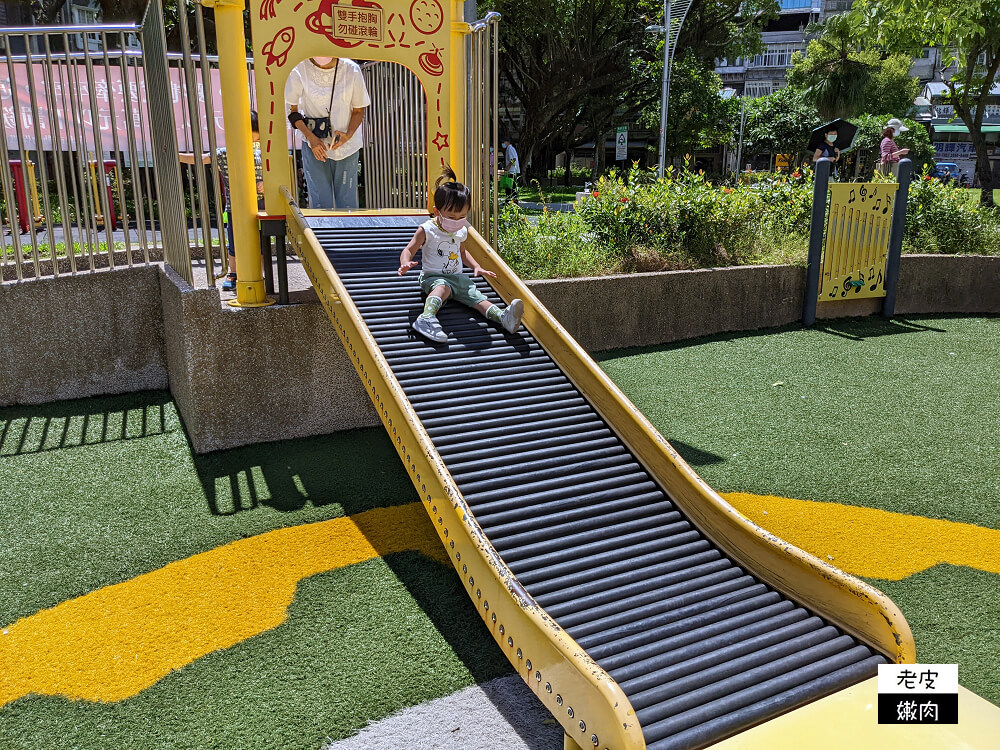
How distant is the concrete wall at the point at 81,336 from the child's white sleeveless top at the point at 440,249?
2963 millimetres

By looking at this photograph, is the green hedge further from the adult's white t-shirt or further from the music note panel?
the adult's white t-shirt

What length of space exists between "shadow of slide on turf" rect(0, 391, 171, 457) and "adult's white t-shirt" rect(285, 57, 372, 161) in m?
2.65

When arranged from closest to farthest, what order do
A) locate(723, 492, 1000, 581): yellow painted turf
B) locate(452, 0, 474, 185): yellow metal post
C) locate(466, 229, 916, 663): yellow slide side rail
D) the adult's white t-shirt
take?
locate(466, 229, 916, 663): yellow slide side rail → locate(723, 492, 1000, 581): yellow painted turf → the adult's white t-shirt → locate(452, 0, 474, 185): yellow metal post

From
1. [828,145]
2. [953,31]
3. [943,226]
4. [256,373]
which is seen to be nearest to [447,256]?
[256,373]

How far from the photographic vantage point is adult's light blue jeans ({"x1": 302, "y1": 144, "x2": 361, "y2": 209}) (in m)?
6.40

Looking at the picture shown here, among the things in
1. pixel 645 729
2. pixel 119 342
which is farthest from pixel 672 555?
pixel 119 342

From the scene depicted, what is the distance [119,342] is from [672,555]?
5.33 meters

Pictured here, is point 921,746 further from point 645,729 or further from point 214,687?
point 214,687

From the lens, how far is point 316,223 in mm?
5871

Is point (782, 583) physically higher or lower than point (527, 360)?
lower

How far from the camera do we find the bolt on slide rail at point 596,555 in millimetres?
2578

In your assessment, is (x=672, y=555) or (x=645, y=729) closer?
(x=645, y=729)

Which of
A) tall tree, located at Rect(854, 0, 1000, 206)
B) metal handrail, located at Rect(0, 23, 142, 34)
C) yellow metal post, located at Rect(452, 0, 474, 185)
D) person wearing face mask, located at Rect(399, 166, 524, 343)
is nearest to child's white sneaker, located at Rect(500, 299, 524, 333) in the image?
person wearing face mask, located at Rect(399, 166, 524, 343)

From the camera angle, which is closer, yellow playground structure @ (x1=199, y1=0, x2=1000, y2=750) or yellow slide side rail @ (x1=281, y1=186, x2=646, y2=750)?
yellow slide side rail @ (x1=281, y1=186, x2=646, y2=750)
